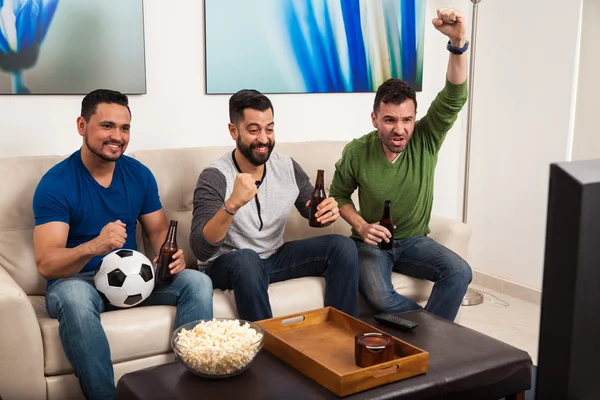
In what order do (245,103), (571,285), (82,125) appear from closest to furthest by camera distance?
(571,285)
(82,125)
(245,103)

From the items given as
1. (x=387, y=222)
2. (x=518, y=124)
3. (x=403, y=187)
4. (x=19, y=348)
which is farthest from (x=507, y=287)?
(x=19, y=348)

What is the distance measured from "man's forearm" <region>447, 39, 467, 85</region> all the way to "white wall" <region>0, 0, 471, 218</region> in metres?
1.08

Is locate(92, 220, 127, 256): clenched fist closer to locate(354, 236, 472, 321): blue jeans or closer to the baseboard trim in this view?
locate(354, 236, 472, 321): blue jeans

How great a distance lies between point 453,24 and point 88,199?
1.58 metres

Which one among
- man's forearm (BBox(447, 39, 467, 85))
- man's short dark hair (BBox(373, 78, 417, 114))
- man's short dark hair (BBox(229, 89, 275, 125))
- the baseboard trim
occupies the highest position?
man's forearm (BBox(447, 39, 467, 85))

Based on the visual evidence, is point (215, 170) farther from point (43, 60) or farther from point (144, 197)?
point (43, 60)

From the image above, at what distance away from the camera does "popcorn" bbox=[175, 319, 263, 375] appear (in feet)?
5.96

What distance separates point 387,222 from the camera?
2838 mm

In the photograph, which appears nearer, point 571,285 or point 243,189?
point 571,285

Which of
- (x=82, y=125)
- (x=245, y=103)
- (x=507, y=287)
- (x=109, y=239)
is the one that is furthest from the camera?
(x=507, y=287)

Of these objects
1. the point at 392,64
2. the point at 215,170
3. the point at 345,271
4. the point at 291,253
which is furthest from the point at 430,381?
the point at 392,64

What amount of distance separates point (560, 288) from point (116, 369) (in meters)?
1.99

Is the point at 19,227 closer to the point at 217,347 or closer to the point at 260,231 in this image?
the point at 260,231

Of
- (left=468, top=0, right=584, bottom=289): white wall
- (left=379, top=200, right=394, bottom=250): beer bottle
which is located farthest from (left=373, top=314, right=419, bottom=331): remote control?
(left=468, top=0, right=584, bottom=289): white wall
